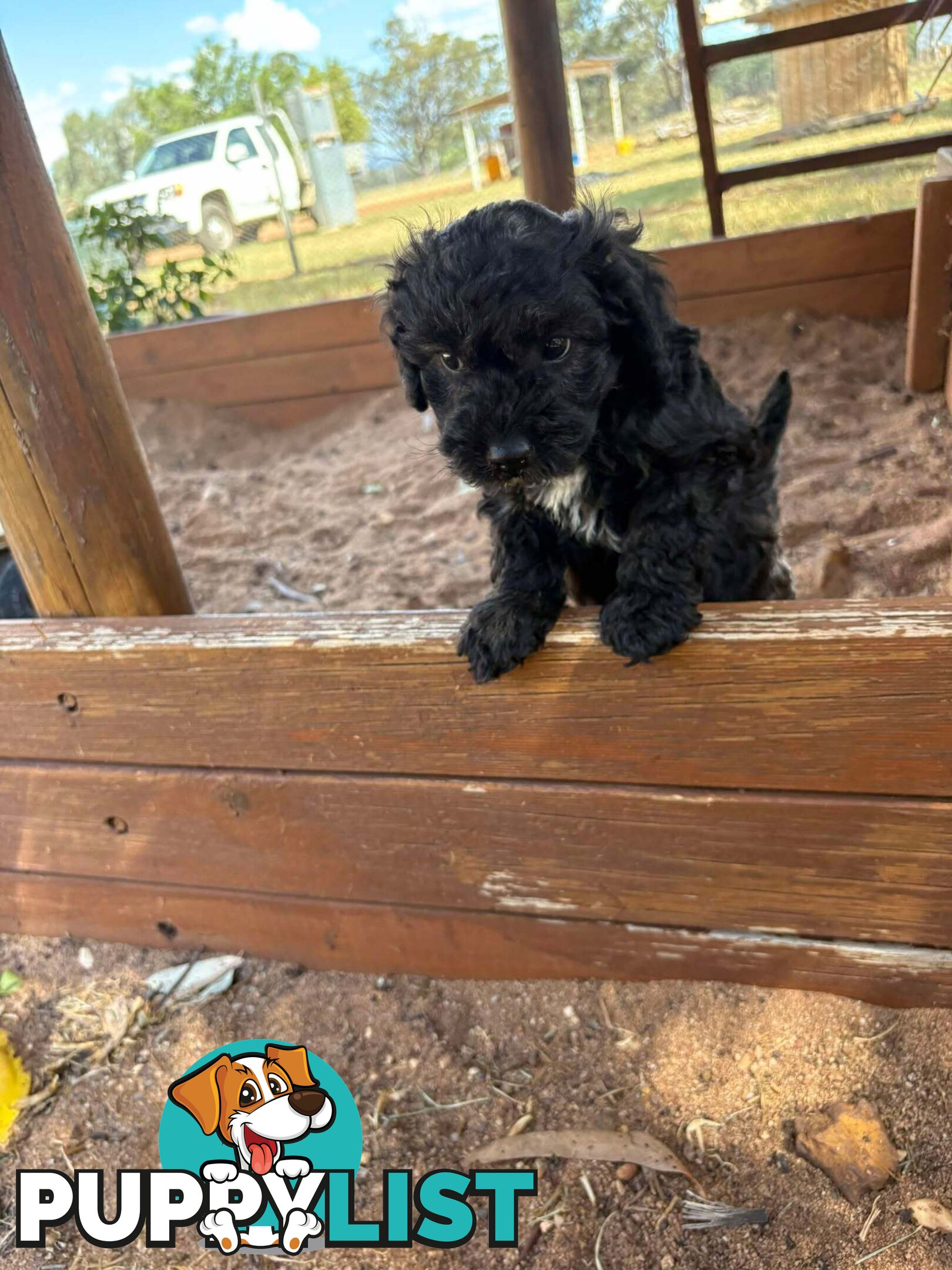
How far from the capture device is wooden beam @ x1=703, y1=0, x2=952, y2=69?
344 cm

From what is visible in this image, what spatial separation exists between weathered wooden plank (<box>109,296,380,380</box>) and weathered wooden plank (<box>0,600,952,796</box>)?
2816 millimetres

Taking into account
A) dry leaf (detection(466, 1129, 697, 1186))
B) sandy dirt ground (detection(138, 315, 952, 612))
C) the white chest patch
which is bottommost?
dry leaf (detection(466, 1129, 697, 1186))

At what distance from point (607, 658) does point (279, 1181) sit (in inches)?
40.6

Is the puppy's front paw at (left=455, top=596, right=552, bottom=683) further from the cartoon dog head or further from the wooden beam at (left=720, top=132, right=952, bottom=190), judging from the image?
the wooden beam at (left=720, top=132, right=952, bottom=190)

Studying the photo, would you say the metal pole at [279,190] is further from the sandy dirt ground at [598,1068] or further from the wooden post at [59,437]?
the wooden post at [59,437]

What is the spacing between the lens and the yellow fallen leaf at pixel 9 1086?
1.83 m

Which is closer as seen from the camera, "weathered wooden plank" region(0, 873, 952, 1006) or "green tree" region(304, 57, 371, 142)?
"weathered wooden plank" region(0, 873, 952, 1006)

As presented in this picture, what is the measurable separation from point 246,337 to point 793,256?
2.58 m

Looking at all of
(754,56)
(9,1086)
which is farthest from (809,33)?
(9,1086)

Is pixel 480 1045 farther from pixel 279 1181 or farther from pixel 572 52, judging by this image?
pixel 572 52

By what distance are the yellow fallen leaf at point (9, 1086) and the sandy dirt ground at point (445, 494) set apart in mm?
1455

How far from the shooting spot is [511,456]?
137 centimetres

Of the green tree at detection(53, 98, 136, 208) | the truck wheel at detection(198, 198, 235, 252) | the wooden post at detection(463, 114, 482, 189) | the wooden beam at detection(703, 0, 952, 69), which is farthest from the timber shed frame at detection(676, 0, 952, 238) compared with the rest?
the green tree at detection(53, 98, 136, 208)

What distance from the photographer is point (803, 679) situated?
1.44 meters
